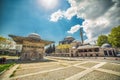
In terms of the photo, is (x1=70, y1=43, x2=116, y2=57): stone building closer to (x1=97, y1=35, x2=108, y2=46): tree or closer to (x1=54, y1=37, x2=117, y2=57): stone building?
(x1=54, y1=37, x2=117, y2=57): stone building

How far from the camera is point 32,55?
2167 centimetres

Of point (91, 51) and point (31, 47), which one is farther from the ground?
point (31, 47)

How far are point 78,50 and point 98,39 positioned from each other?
13.1 meters

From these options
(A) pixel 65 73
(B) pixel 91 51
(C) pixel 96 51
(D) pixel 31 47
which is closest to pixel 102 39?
(C) pixel 96 51

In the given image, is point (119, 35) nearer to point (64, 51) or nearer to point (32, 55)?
point (32, 55)

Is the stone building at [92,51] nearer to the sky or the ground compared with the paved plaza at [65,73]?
nearer to the sky

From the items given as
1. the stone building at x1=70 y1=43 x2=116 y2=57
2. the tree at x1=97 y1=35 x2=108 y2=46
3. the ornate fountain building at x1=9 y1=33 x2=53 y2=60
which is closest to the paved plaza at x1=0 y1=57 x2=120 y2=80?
the ornate fountain building at x1=9 y1=33 x2=53 y2=60

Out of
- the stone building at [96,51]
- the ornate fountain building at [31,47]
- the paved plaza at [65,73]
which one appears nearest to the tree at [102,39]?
the stone building at [96,51]

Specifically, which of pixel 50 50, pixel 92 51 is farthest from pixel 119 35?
pixel 50 50

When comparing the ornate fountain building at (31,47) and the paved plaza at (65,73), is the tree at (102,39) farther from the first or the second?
the paved plaza at (65,73)

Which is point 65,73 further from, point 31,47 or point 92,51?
point 92,51

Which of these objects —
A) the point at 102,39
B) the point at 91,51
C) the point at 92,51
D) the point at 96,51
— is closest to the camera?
the point at 96,51

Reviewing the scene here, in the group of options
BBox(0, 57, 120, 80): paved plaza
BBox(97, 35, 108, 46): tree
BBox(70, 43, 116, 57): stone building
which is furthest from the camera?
BBox(97, 35, 108, 46): tree

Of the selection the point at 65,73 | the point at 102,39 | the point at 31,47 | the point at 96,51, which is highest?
the point at 102,39
